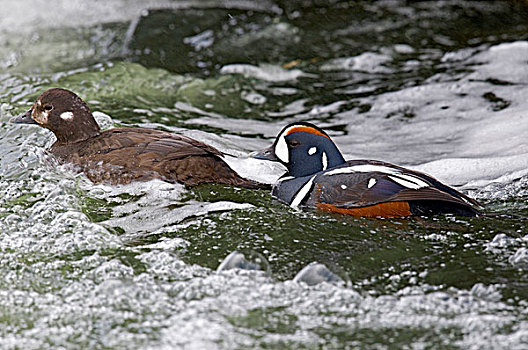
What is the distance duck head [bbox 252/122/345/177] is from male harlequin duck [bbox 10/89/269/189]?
13.6 inches

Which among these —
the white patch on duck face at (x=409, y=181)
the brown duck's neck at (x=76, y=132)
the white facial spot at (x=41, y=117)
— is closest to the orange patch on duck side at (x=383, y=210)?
the white patch on duck face at (x=409, y=181)

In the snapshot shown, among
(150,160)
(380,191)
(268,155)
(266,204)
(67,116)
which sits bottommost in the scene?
(266,204)

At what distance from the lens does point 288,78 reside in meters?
8.38

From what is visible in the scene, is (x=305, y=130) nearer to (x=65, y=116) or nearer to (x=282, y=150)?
(x=282, y=150)

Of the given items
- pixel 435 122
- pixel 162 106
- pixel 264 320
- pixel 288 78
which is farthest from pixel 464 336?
pixel 288 78

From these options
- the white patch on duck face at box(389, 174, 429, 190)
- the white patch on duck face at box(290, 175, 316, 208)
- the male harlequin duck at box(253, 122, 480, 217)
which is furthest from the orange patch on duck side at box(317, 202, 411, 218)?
the white patch on duck face at box(290, 175, 316, 208)

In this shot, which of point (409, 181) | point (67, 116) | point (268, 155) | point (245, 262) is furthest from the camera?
point (67, 116)

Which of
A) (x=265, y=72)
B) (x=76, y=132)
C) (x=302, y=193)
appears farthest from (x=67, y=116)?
(x=265, y=72)

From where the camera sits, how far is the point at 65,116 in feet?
17.3

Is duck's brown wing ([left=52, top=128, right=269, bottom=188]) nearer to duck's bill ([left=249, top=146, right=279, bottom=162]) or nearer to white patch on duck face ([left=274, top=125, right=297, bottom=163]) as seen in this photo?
duck's bill ([left=249, top=146, right=279, bottom=162])

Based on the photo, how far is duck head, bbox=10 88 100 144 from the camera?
208 inches

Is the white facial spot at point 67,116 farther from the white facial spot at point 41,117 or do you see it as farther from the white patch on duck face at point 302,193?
the white patch on duck face at point 302,193

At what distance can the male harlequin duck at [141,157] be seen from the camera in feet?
16.1

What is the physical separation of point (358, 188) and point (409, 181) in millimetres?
325
